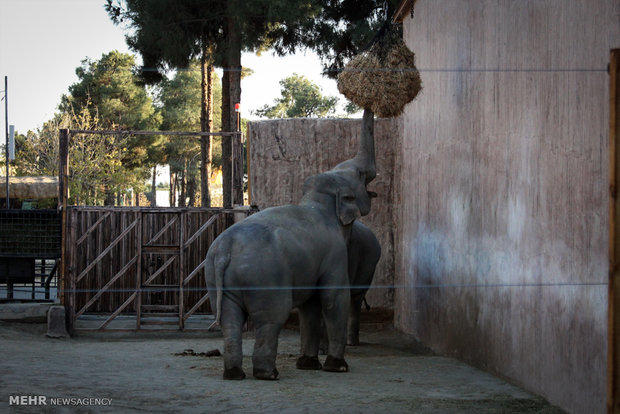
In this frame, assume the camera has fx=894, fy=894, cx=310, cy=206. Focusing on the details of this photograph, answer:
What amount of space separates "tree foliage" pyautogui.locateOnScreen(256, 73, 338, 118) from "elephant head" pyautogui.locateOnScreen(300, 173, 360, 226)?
119 feet

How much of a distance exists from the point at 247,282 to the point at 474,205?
2.66 metres

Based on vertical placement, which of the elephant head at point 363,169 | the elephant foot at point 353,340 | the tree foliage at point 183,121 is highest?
the tree foliage at point 183,121

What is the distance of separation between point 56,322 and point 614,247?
8.66m

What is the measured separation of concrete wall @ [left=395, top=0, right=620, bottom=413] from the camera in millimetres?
5992

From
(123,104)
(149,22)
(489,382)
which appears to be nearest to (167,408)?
(489,382)

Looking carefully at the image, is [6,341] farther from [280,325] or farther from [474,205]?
[474,205]

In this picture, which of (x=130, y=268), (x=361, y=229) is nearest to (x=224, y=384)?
(x=361, y=229)

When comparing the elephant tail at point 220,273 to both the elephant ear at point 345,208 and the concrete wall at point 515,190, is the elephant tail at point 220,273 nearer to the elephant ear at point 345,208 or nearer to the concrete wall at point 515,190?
the elephant ear at point 345,208

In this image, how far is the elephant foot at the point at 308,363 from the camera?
8.60 m

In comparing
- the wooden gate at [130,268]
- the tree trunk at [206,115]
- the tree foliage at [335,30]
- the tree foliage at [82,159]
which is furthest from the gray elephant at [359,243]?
the tree foliage at [82,159]

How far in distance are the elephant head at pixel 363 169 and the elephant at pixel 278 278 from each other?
346 millimetres

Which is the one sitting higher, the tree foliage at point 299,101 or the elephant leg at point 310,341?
the tree foliage at point 299,101

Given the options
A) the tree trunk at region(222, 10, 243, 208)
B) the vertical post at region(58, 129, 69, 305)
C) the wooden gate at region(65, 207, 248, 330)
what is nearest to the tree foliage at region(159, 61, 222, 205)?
the tree trunk at region(222, 10, 243, 208)

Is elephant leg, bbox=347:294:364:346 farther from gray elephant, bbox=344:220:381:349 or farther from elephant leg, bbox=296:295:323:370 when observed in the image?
elephant leg, bbox=296:295:323:370
